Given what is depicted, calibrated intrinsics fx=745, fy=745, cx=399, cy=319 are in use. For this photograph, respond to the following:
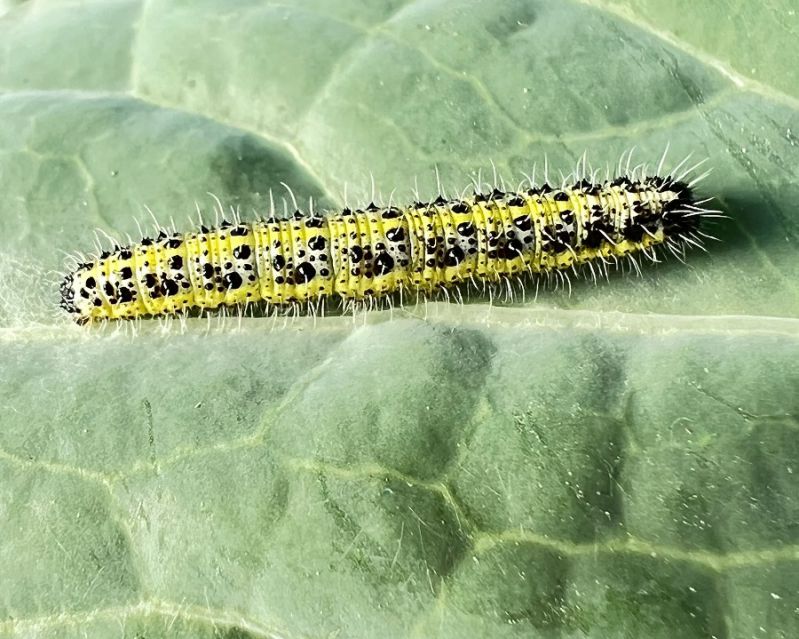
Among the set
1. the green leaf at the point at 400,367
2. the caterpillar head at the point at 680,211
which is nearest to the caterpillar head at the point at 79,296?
the green leaf at the point at 400,367

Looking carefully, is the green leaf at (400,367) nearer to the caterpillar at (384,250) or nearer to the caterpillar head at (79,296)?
the caterpillar head at (79,296)

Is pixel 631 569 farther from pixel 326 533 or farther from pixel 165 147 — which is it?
pixel 165 147

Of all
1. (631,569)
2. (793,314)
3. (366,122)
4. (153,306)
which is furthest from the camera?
(153,306)

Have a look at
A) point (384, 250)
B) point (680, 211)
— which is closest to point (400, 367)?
point (384, 250)

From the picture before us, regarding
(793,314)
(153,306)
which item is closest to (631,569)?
(793,314)

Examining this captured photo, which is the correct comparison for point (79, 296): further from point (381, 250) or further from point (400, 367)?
point (400, 367)
